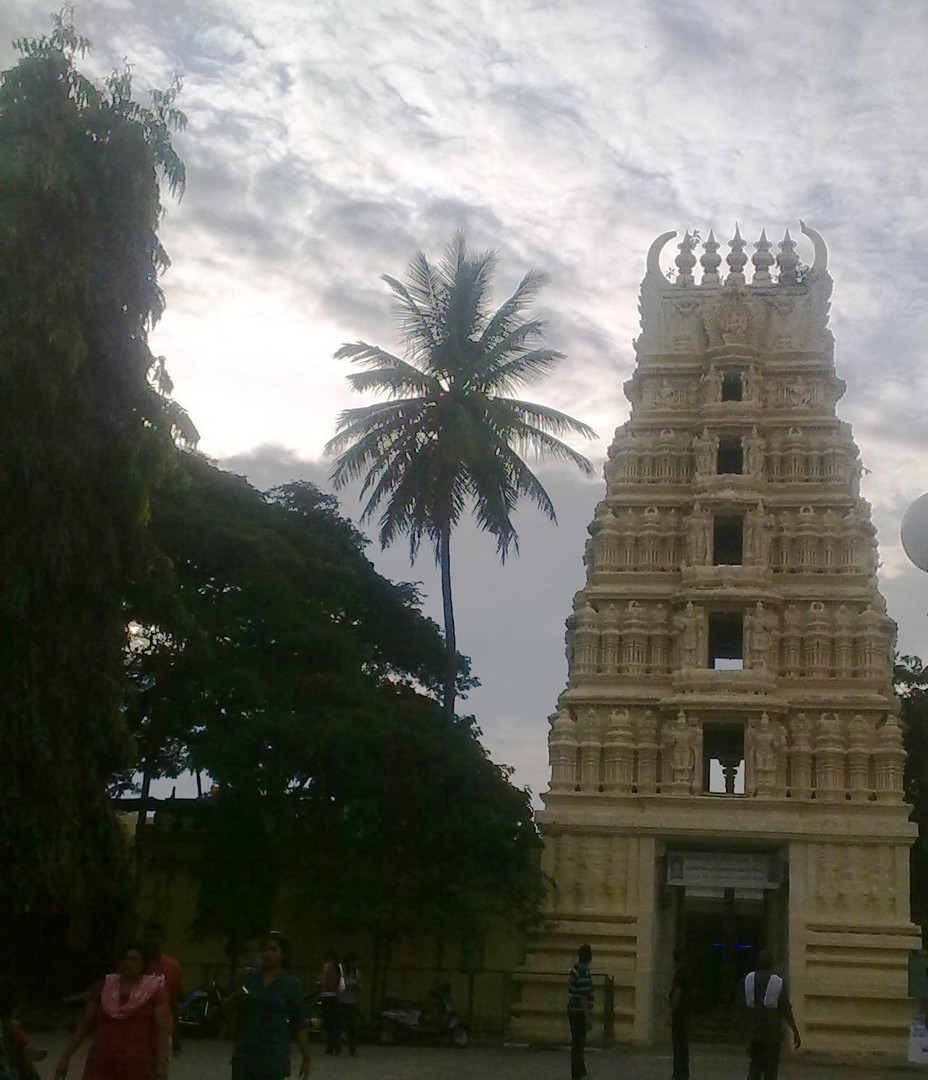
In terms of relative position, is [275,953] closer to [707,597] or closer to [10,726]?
[10,726]

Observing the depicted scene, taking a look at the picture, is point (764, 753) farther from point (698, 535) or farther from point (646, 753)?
point (698, 535)

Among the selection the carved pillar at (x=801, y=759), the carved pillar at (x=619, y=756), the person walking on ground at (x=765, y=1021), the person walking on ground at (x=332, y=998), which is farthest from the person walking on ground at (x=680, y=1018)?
the carved pillar at (x=801, y=759)

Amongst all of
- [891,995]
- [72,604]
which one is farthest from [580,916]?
[72,604]

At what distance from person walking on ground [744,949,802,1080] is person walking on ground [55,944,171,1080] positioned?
6.83 m

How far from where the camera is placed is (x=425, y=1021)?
2283 centimetres

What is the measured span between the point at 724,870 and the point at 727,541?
25.8 ft

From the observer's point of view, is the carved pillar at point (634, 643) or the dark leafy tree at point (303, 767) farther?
the carved pillar at point (634, 643)

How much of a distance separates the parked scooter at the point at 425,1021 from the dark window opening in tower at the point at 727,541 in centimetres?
1080

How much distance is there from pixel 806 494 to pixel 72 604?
17414 millimetres

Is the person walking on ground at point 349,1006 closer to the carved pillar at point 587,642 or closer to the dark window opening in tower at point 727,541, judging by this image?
the carved pillar at point 587,642

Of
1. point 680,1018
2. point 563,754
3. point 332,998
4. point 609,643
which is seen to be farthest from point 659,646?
point 680,1018

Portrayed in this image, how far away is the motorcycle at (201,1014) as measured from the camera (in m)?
21.2

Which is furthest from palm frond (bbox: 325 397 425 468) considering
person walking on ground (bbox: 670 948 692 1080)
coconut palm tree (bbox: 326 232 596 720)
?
person walking on ground (bbox: 670 948 692 1080)

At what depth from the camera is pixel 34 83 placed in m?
15.1
